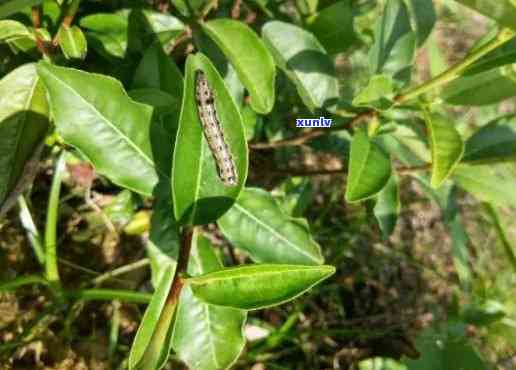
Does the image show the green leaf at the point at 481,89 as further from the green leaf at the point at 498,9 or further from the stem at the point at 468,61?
the green leaf at the point at 498,9

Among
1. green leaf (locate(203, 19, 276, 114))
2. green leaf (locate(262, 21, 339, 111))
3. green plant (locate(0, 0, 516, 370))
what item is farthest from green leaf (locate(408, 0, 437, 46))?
green leaf (locate(203, 19, 276, 114))

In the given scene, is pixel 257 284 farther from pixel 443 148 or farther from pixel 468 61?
pixel 468 61

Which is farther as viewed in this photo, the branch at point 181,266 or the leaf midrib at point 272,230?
the leaf midrib at point 272,230

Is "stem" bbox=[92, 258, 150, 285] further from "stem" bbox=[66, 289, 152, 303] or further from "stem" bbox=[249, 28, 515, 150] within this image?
"stem" bbox=[249, 28, 515, 150]

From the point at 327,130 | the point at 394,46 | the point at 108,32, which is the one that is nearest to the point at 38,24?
the point at 108,32

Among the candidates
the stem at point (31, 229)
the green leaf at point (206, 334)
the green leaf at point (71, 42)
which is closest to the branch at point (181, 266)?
the green leaf at point (206, 334)

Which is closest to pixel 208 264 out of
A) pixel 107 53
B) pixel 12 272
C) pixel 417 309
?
pixel 107 53
